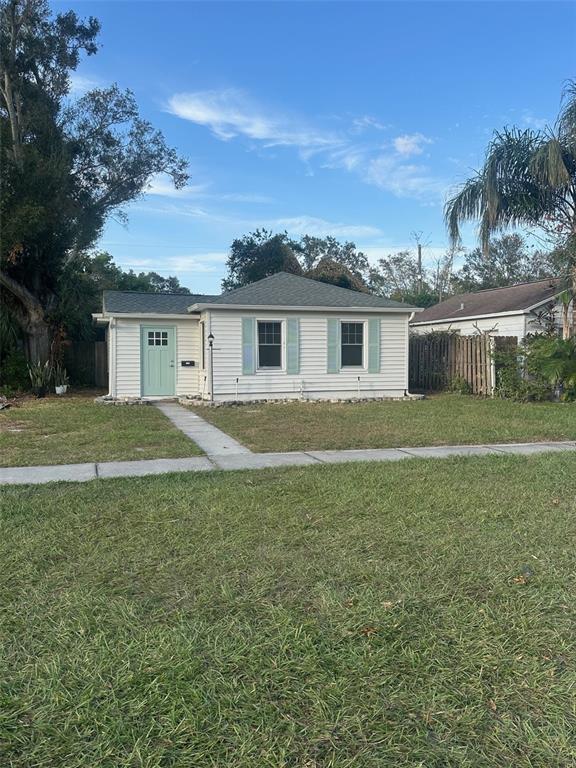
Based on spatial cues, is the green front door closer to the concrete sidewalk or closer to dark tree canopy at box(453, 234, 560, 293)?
the concrete sidewalk

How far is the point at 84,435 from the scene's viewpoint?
865cm

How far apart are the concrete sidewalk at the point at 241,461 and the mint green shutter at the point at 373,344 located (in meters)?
7.36

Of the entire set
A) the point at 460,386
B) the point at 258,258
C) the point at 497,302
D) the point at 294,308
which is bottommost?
the point at 460,386

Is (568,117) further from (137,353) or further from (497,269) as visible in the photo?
(497,269)

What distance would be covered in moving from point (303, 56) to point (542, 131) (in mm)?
6081

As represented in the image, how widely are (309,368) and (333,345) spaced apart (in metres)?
0.93

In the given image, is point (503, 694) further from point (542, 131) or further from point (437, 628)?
point (542, 131)

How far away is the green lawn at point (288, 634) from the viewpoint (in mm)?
1925

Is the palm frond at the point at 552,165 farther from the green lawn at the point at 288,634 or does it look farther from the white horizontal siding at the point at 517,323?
the green lawn at the point at 288,634

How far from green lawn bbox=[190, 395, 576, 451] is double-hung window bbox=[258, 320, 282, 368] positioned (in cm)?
127

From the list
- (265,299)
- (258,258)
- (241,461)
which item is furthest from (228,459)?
(258,258)

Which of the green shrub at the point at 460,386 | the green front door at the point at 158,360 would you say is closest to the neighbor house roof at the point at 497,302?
the green shrub at the point at 460,386

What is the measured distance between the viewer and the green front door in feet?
48.1

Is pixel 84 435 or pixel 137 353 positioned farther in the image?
pixel 137 353
